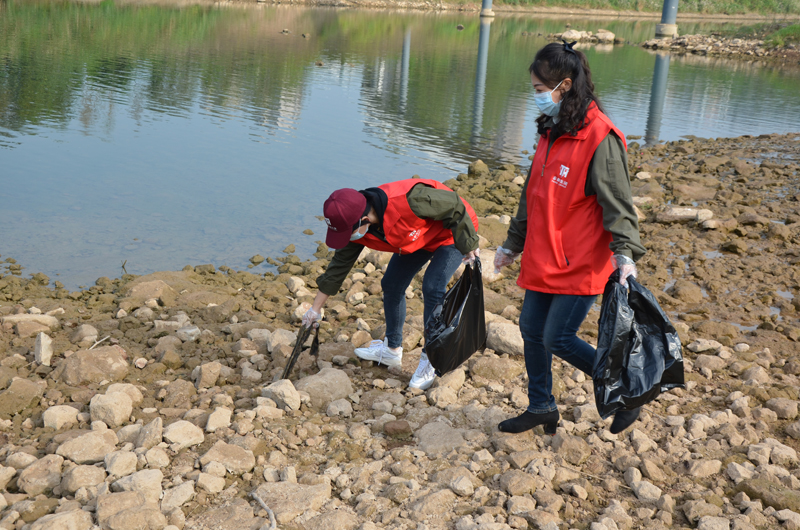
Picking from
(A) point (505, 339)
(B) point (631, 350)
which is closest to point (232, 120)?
(A) point (505, 339)

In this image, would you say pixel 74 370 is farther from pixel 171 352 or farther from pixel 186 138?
pixel 186 138

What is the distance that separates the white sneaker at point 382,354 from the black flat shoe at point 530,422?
1.02 meters

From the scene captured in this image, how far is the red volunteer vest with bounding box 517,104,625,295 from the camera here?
2965 millimetres

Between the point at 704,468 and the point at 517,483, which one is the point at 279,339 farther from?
the point at 704,468

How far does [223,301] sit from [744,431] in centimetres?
423

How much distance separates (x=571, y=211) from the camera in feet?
9.92

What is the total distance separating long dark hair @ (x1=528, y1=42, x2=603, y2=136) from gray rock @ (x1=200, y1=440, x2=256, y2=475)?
2.12 m

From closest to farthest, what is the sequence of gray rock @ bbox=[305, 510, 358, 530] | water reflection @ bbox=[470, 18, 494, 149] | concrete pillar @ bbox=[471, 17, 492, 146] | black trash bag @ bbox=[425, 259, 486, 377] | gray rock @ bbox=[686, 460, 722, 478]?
gray rock @ bbox=[305, 510, 358, 530], gray rock @ bbox=[686, 460, 722, 478], black trash bag @ bbox=[425, 259, 486, 377], water reflection @ bbox=[470, 18, 494, 149], concrete pillar @ bbox=[471, 17, 492, 146]

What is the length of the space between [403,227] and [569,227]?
0.88m

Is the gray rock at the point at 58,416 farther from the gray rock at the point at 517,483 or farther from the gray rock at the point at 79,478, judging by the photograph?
the gray rock at the point at 517,483

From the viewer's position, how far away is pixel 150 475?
3045 millimetres

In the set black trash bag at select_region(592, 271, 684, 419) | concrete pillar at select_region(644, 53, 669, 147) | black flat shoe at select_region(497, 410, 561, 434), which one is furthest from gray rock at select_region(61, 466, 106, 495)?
concrete pillar at select_region(644, 53, 669, 147)

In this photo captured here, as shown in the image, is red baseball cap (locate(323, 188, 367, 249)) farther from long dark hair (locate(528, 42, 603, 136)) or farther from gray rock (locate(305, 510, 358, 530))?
gray rock (locate(305, 510, 358, 530))

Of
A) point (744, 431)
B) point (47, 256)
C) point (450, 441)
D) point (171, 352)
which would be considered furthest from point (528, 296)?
point (47, 256)
